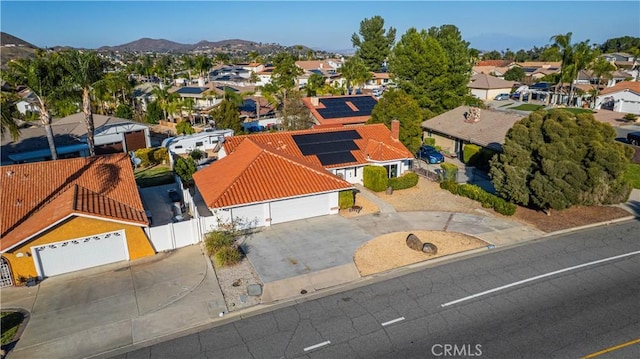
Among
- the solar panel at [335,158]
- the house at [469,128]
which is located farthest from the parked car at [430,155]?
the solar panel at [335,158]

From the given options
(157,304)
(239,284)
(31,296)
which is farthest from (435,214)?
(31,296)

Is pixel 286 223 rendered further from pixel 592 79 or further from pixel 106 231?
pixel 592 79

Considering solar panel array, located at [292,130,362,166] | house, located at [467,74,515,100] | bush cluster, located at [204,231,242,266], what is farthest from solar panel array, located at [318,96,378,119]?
house, located at [467,74,515,100]

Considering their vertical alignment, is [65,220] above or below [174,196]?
above

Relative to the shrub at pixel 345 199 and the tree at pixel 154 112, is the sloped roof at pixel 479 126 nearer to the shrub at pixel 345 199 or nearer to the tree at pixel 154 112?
the shrub at pixel 345 199

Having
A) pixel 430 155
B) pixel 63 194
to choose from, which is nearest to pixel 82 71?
pixel 63 194

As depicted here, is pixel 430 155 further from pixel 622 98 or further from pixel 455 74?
pixel 622 98

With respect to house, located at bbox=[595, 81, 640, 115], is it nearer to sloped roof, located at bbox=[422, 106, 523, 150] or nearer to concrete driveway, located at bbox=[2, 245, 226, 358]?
sloped roof, located at bbox=[422, 106, 523, 150]
